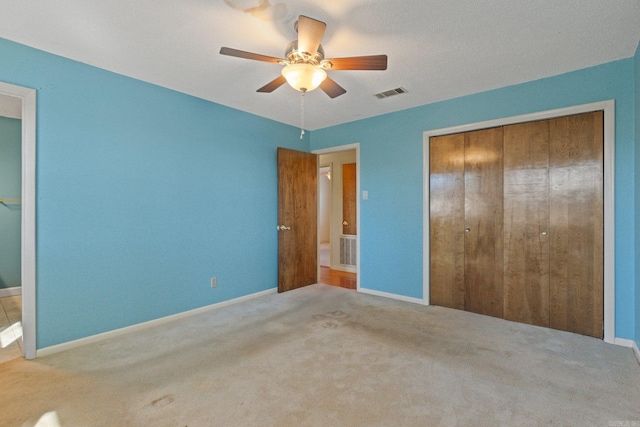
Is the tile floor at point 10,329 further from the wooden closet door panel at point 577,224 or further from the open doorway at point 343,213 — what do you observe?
the wooden closet door panel at point 577,224

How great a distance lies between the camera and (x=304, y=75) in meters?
2.21

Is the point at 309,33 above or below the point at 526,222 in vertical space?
above

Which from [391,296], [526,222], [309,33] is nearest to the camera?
[309,33]

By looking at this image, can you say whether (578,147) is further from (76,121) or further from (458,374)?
(76,121)

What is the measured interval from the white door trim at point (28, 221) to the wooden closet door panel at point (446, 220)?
3.97 m

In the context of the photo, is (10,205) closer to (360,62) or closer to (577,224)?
(360,62)

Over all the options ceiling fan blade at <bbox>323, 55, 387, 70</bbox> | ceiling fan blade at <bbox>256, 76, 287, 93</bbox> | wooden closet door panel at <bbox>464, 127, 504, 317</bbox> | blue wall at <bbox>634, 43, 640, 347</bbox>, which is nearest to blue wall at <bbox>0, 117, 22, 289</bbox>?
ceiling fan blade at <bbox>256, 76, 287, 93</bbox>

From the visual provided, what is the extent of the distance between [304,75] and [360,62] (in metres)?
0.41

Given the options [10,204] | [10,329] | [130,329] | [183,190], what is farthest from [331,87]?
[10,204]

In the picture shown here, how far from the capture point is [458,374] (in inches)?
86.2

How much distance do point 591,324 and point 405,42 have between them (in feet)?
10.0

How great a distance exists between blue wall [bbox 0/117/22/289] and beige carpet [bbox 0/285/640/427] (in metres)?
2.94

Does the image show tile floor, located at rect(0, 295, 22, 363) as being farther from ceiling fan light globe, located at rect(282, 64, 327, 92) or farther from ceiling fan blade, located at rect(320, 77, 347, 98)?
ceiling fan blade, located at rect(320, 77, 347, 98)

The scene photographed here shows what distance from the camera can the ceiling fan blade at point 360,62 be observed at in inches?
80.9
